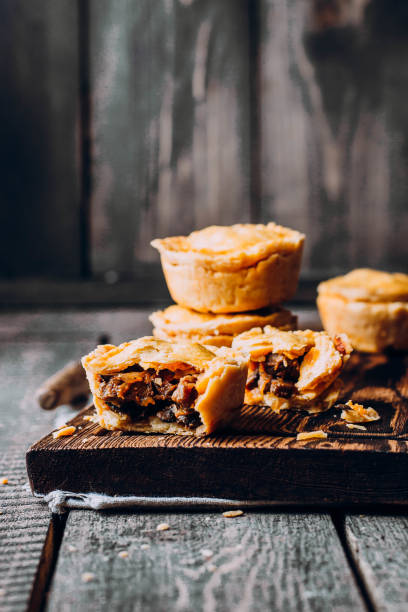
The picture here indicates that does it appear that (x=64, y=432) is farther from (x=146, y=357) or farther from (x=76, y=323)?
(x=76, y=323)

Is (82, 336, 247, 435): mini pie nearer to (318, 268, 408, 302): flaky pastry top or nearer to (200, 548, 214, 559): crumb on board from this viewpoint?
(200, 548, 214, 559): crumb on board

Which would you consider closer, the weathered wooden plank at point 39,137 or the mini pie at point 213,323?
the mini pie at point 213,323

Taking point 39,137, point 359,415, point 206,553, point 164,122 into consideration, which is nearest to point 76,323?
point 39,137

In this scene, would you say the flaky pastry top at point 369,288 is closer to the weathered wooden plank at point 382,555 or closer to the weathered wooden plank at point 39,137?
the weathered wooden plank at point 382,555

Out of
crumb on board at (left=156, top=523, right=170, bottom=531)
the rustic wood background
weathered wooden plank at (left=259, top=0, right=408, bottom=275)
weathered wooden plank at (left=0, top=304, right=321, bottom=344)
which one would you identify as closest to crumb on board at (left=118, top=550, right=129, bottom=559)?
crumb on board at (left=156, top=523, right=170, bottom=531)

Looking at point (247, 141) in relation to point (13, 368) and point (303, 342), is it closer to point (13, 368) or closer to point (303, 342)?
point (13, 368)

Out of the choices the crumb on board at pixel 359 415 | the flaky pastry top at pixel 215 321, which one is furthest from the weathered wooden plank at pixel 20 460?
the crumb on board at pixel 359 415
